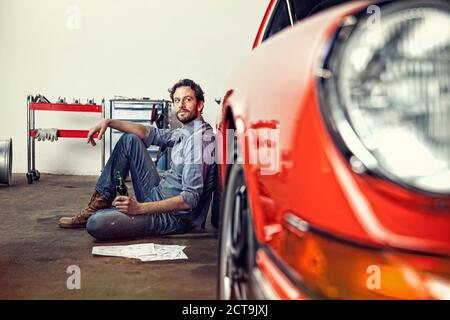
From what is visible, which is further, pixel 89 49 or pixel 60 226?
pixel 89 49

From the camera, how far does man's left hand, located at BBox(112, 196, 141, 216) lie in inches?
93.4

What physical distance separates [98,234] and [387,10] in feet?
6.73

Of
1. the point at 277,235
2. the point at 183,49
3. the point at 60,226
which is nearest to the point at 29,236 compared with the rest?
the point at 60,226

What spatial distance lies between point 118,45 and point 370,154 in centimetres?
555

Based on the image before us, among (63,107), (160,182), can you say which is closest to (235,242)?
(160,182)

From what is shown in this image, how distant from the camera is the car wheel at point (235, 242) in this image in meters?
1.04

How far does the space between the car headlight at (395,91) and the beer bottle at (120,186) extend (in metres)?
2.14

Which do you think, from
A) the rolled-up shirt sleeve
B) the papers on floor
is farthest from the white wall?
the papers on floor

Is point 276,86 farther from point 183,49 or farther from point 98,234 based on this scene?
point 183,49

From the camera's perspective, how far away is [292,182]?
75 cm

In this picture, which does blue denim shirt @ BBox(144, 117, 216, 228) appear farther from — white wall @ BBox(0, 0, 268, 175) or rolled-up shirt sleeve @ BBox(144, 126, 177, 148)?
white wall @ BBox(0, 0, 268, 175)

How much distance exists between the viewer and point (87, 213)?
9.36 ft

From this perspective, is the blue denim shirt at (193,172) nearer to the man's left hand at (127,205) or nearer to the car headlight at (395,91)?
the man's left hand at (127,205)
